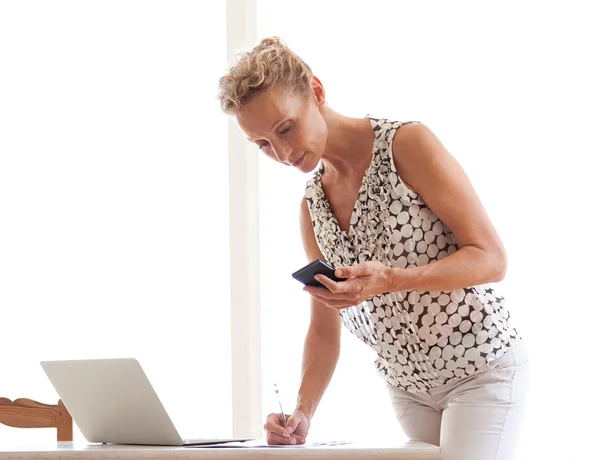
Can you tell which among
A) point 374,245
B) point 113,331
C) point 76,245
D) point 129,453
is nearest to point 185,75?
point 76,245

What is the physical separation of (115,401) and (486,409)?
762 mm

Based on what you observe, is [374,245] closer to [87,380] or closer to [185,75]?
[87,380]

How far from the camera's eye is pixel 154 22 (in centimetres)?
316

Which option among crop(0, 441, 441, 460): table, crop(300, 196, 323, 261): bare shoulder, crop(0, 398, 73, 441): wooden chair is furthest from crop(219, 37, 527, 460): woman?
crop(0, 398, 73, 441): wooden chair

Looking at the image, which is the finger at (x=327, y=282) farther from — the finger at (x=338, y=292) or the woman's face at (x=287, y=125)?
the woman's face at (x=287, y=125)

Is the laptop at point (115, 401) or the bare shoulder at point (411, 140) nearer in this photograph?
the laptop at point (115, 401)

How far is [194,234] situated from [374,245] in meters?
1.47

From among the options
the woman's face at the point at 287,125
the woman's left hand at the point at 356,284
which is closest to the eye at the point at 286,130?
the woman's face at the point at 287,125

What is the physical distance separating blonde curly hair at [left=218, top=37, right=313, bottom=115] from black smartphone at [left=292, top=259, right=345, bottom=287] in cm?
46

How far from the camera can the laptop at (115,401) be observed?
1.40m

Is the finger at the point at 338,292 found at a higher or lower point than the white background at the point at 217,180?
lower

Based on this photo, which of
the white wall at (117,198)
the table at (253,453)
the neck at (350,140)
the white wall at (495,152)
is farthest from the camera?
the white wall at (117,198)

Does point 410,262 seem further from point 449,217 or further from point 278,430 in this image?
point 278,430

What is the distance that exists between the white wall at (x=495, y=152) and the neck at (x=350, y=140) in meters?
1.19
